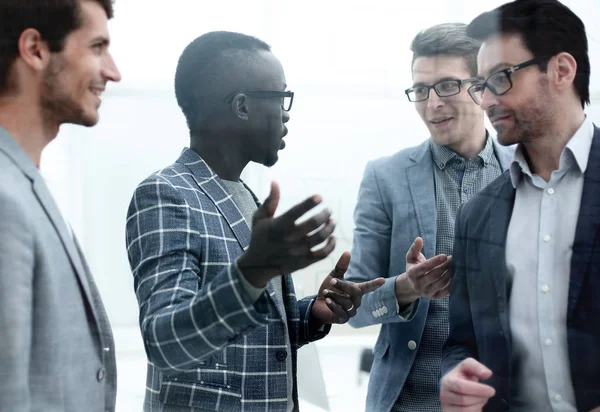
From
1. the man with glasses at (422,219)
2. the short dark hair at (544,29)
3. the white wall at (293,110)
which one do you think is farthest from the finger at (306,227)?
the short dark hair at (544,29)

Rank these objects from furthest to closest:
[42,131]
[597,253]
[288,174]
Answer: [288,174]
[597,253]
[42,131]

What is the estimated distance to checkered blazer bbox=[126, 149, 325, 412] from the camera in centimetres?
98

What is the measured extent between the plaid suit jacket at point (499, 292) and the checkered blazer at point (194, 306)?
1.00ft

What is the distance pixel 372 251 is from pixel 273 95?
1.17 feet

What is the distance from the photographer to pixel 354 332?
1.25m

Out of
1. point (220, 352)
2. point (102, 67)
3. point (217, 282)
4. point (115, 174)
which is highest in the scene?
point (102, 67)

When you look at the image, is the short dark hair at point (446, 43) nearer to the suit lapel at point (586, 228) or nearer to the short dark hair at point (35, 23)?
the suit lapel at point (586, 228)

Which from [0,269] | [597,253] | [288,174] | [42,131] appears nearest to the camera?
[0,269]

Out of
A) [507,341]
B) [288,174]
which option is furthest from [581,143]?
[288,174]

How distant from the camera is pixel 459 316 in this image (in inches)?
47.9

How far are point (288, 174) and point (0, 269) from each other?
54cm

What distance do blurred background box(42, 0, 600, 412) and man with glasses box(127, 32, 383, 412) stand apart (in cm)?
4

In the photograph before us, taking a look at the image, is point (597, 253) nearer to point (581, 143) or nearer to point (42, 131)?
point (581, 143)

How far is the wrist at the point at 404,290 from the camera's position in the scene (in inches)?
47.5
